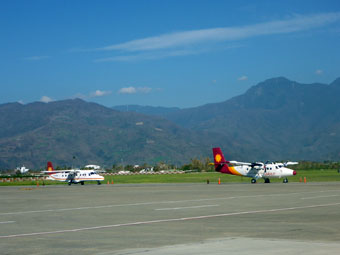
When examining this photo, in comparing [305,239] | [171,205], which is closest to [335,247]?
[305,239]

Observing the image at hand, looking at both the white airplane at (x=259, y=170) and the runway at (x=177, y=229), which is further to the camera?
the white airplane at (x=259, y=170)

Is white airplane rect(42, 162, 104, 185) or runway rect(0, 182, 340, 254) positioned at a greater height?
white airplane rect(42, 162, 104, 185)

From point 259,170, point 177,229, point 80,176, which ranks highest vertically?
point 259,170

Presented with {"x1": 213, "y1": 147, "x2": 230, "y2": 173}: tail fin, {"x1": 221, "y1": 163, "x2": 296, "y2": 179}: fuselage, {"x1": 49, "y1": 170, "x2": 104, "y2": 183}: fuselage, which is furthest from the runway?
{"x1": 49, "y1": 170, "x2": 104, "y2": 183}: fuselage

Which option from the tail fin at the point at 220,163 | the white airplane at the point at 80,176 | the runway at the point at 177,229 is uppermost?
the tail fin at the point at 220,163

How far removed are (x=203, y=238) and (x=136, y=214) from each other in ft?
33.1

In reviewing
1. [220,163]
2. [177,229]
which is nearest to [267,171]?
[220,163]

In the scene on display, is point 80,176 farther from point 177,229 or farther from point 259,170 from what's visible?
point 177,229

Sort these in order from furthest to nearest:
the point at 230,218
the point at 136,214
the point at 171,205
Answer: the point at 171,205 < the point at 136,214 < the point at 230,218

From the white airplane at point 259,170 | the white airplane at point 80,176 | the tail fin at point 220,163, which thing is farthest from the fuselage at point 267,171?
the white airplane at point 80,176

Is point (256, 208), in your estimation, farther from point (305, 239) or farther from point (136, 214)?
point (305, 239)

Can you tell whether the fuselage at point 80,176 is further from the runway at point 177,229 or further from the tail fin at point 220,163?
the runway at point 177,229

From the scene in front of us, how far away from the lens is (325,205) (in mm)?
30719

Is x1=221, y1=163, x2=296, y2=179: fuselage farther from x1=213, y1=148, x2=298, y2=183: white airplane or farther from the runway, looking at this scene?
the runway
